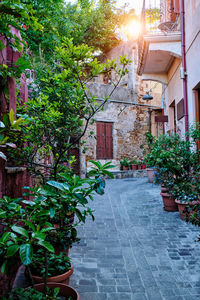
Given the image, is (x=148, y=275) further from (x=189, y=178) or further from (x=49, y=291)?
(x=189, y=178)

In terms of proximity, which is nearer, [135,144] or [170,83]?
[170,83]

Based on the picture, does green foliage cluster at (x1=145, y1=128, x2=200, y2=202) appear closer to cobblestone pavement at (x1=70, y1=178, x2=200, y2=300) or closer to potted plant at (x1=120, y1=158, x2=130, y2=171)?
cobblestone pavement at (x1=70, y1=178, x2=200, y2=300)

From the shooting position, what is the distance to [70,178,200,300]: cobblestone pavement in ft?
9.24

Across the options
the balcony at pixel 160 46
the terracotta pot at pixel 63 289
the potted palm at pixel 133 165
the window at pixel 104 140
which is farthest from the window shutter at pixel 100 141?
the terracotta pot at pixel 63 289

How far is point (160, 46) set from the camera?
6.89 metres

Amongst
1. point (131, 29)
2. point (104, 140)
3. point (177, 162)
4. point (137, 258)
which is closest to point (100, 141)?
point (104, 140)

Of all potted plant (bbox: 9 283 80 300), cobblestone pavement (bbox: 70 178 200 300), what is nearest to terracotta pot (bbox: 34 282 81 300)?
potted plant (bbox: 9 283 80 300)

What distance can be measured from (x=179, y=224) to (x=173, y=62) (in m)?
5.00

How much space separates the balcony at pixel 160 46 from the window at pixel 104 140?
5.78 metres

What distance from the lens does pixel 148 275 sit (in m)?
3.16

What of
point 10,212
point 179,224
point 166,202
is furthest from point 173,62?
point 10,212

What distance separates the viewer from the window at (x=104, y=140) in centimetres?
1443

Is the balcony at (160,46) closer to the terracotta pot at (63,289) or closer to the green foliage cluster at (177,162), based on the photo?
the green foliage cluster at (177,162)

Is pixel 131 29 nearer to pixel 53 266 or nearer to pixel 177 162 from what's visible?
pixel 177 162
